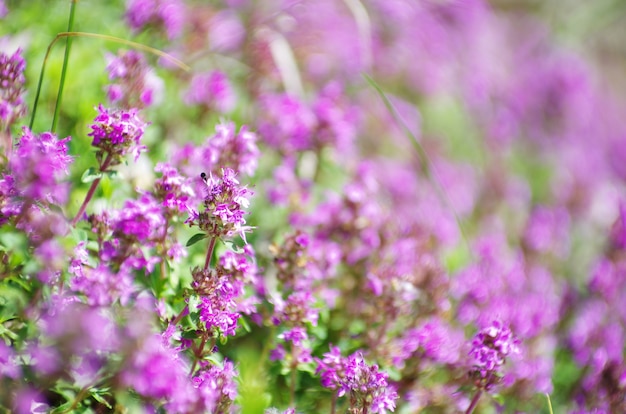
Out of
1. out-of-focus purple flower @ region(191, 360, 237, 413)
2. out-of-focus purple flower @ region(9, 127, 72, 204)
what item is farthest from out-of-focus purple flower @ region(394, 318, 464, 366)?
out-of-focus purple flower @ region(9, 127, 72, 204)

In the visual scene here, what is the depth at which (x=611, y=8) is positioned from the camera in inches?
295

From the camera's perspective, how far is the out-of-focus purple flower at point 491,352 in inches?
68.8

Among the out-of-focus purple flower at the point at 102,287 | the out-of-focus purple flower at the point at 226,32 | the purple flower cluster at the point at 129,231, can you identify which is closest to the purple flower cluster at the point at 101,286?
the out-of-focus purple flower at the point at 102,287

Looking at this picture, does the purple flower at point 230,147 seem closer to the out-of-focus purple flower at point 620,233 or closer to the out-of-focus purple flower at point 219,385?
the out-of-focus purple flower at point 219,385

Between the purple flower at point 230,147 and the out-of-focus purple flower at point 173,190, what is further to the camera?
the purple flower at point 230,147

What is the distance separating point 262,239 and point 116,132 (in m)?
1.00

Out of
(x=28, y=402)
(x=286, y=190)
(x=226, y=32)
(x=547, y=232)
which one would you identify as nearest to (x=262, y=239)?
(x=286, y=190)

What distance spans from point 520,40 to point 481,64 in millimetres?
1935

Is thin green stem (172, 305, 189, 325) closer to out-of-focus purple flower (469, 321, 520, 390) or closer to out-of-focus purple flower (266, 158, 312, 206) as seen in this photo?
out-of-focus purple flower (469, 321, 520, 390)

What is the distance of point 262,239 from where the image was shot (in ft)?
8.20

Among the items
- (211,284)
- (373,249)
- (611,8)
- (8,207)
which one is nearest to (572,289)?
(373,249)

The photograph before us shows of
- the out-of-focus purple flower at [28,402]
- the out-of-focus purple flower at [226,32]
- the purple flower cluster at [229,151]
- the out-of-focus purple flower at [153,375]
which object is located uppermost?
the out-of-focus purple flower at [226,32]

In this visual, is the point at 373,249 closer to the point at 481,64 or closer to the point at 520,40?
the point at 481,64

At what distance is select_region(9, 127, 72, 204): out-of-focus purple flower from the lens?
4.44 feet
